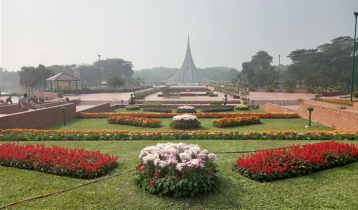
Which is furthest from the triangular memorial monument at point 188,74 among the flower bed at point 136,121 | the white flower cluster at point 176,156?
the white flower cluster at point 176,156

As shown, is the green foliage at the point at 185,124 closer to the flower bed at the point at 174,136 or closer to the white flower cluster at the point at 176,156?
the flower bed at the point at 174,136

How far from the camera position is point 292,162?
354 centimetres

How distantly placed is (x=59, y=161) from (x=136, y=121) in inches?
192

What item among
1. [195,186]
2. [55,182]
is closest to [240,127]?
[195,186]

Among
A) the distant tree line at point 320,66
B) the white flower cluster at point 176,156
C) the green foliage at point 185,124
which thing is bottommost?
the green foliage at point 185,124

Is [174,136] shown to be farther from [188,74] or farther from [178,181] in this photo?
[188,74]

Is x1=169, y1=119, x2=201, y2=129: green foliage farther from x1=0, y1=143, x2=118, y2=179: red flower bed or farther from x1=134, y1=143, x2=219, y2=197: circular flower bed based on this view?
x1=134, y1=143, x2=219, y2=197: circular flower bed

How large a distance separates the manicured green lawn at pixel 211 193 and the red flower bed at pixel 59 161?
0.12m

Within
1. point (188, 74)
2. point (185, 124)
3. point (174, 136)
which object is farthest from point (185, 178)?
point (188, 74)

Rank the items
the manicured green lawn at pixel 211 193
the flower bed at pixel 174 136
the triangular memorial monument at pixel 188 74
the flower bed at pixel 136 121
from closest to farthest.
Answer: the manicured green lawn at pixel 211 193 < the flower bed at pixel 174 136 < the flower bed at pixel 136 121 < the triangular memorial monument at pixel 188 74

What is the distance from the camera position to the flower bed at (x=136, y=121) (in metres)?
8.27

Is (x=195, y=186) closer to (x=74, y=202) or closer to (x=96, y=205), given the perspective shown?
(x=96, y=205)

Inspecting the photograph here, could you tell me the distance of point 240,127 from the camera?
8.45 metres

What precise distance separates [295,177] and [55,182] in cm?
341
